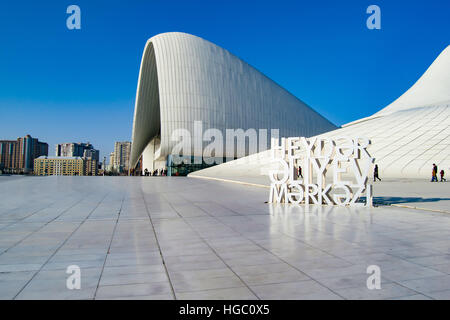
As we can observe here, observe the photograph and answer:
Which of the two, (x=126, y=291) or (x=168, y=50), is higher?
(x=168, y=50)

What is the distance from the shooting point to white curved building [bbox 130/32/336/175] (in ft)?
124

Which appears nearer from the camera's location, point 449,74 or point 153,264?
point 153,264

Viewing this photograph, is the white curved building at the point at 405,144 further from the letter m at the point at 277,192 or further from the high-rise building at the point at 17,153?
the high-rise building at the point at 17,153

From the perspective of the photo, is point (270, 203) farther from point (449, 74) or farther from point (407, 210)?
point (449, 74)

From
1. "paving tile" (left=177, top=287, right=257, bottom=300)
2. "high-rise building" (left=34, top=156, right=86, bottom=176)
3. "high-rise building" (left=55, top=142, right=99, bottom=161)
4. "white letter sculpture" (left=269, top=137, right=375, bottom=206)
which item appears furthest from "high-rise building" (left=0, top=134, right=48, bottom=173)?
"paving tile" (left=177, top=287, right=257, bottom=300)

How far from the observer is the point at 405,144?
23.0 metres

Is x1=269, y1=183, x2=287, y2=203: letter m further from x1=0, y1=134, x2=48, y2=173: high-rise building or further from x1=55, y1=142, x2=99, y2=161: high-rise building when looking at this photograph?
x1=55, y1=142, x2=99, y2=161: high-rise building

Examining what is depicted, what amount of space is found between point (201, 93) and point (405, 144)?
22.9 metres

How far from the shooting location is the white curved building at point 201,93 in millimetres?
37688

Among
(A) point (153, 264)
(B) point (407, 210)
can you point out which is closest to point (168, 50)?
(B) point (407, 210)

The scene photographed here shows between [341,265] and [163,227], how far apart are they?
347cm

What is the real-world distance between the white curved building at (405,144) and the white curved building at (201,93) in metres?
9.59
